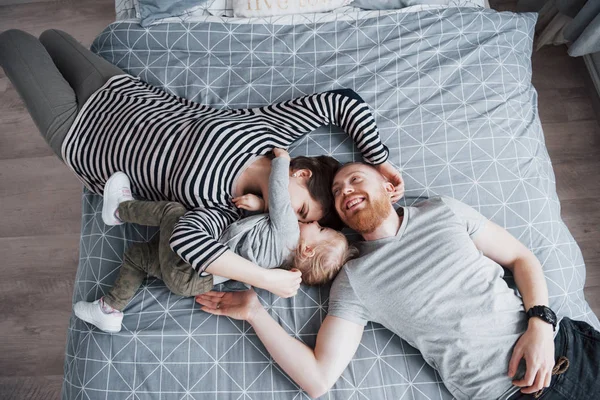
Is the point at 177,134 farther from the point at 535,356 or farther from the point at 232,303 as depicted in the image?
the point at 535,356

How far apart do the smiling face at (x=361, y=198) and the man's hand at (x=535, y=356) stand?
48 centimetres

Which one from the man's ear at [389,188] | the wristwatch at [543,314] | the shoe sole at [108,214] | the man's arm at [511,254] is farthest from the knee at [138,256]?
the wristwatch at [543,314]

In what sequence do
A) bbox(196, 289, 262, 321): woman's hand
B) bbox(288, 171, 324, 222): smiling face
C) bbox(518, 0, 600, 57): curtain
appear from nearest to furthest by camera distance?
bbox(196, 289, 262, 321): woman's hand < bbox(288, 171, 324, 222): smiling face < bbox(518, 0, 600, 57): curtain

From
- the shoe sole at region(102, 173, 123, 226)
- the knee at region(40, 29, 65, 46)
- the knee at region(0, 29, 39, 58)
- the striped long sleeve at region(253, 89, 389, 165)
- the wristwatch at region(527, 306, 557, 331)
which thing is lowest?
the wristwatch at region(527, 306, 557, 331)

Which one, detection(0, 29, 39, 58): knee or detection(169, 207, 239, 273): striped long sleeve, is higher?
detection(0, 29, 39, 58): knee

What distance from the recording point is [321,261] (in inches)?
53.4

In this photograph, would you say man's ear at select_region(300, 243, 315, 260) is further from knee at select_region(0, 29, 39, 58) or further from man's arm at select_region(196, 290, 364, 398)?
knee at select_region(0, 29, 39, 58)

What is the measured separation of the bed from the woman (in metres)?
0.10

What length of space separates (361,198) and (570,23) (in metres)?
1.35

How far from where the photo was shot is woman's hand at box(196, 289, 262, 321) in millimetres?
1311

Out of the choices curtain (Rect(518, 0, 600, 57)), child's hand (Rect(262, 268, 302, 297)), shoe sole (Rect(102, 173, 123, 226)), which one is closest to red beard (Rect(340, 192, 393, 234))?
child's hand (Rect(262, 268, 302, 297))

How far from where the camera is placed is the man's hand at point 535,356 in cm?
120

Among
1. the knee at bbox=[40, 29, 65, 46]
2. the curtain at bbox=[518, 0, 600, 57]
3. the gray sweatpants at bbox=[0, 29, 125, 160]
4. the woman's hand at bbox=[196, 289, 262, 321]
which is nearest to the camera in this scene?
the woman's hand at bbox=[196, 289, 262, 321]

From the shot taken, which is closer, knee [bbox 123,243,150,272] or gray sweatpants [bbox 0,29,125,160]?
knee [bbox 123,243,150,272]
